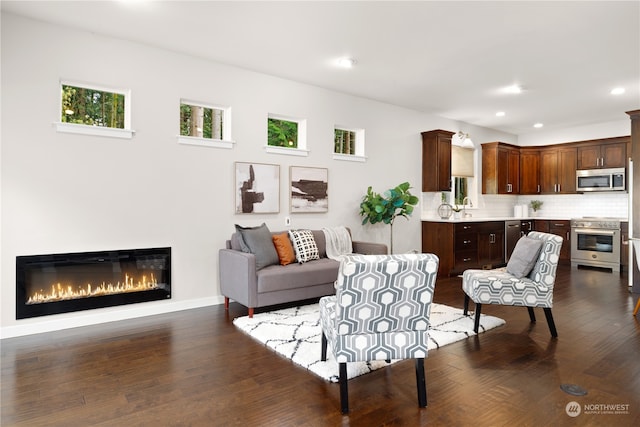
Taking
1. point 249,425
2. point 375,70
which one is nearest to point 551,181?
point 375,70

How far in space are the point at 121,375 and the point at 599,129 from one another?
936 cm

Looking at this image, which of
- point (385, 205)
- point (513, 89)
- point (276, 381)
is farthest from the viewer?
point (385, 205)

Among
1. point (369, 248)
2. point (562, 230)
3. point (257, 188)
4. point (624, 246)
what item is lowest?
point (624, 246)

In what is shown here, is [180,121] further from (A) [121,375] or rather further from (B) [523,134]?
(B) [523,134]

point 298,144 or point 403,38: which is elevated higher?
point 403,38

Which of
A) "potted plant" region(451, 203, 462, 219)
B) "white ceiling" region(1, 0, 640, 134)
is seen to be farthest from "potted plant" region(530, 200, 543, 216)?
"white ceiling" region(1, 0, 640, 134)

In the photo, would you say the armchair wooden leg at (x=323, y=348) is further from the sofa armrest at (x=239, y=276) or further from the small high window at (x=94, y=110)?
the small high window at (x=94, y=110)

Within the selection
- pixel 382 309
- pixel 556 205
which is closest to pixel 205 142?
pixel 382 309

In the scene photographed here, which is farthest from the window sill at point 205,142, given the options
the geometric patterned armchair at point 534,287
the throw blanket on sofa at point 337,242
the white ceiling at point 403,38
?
the geometric patterned armchair at point 534,287

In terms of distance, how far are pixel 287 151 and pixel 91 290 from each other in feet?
9.29

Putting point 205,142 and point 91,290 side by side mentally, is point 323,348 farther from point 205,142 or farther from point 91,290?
point 205,142

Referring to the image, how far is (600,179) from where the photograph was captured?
7684 millimetres

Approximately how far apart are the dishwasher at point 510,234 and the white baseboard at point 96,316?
5684 millimetres

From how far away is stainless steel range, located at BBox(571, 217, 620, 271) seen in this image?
7199 millimetres
